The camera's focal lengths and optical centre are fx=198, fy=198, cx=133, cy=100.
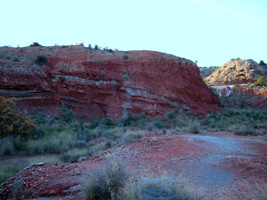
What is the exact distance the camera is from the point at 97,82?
18.2 meters

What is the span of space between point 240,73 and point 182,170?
3647 cm

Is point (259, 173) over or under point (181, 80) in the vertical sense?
under

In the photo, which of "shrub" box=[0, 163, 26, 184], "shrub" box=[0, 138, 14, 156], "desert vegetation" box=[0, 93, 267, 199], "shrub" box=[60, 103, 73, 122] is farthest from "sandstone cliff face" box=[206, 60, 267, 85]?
"shrub" box=[0, 163, 26, 184]

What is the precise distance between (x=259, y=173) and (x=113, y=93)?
Result: 14.5m

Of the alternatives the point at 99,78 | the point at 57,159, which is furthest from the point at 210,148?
the point at 99,78

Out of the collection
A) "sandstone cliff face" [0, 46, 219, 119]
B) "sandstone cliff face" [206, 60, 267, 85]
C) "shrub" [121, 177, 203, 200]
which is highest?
"sandstone cliff face" [206, 60, 267, 85]

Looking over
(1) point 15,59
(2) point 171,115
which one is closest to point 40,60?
(1) point 15,59

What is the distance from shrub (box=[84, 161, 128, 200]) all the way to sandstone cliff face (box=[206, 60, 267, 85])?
1443 inches

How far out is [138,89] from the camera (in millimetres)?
18844

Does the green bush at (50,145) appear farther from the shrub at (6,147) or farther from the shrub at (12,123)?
the shrub at (12,123)

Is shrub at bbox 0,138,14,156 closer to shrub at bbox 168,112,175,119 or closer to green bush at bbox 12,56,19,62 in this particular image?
green bush at bbox 12,56,19,62

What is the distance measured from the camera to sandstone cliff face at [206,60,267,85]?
3509cm

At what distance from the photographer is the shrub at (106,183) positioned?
3105 millimetres

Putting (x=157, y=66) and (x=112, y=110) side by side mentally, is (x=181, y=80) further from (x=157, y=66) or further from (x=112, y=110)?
(x=112, y=110)
